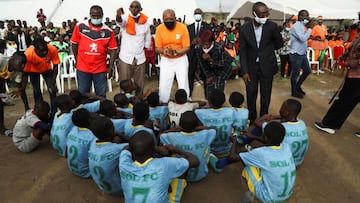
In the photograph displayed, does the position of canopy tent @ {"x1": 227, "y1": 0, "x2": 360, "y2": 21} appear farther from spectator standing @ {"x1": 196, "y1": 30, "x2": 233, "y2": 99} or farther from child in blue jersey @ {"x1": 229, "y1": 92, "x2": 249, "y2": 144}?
child in blue jersey @ {"x1": 229, "y1": 92, "x2": 249, "y2": 144}

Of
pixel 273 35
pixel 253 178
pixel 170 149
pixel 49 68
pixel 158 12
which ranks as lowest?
pixel 253 178

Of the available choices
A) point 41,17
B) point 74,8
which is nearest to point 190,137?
point 41,17

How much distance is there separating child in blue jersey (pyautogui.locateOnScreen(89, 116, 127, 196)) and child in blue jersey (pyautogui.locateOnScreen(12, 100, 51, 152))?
152cm

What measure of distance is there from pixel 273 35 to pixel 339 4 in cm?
1364

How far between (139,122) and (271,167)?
1526 millimetres

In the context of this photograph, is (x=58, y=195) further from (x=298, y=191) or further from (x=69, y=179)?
(x=298, y=191)

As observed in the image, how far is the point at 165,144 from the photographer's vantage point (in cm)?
319

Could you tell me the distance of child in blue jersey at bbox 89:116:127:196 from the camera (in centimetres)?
283

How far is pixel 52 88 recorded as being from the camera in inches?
201

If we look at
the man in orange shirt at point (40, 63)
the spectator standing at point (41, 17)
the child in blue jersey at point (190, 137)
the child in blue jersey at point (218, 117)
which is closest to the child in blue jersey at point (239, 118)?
the child in blue jersey at point (218, 117)

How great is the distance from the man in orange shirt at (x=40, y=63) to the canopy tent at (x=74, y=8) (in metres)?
11.9

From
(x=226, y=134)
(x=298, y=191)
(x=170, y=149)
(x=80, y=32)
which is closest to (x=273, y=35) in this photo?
(x=226, y=134)

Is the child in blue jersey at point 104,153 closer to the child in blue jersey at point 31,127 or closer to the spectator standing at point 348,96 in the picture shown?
the child in blue jersey at point 31,127

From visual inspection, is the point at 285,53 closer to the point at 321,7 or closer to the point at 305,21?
the point at 305,21
